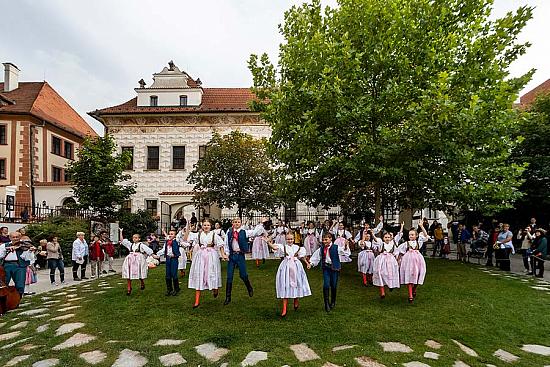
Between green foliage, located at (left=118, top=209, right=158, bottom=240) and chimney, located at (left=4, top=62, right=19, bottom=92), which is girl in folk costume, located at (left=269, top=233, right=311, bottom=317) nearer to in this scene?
green foliage, located at (left=118, top=209, right=158, bottom=240)

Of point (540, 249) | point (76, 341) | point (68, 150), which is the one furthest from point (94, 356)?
point (68, 150)

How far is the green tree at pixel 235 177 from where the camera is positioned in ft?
90.8

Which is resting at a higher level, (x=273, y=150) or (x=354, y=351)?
(x=273, y=150)

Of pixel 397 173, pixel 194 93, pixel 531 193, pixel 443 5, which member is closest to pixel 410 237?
pixel 397 173

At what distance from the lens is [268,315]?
1023 centimetres

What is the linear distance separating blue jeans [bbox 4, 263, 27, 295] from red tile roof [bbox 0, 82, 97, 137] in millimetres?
28422

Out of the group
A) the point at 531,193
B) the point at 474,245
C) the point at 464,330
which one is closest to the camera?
the point at 464,330

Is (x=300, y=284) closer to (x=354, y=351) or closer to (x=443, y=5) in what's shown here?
(x=354, y=351)

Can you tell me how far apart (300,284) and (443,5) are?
11.8 meters

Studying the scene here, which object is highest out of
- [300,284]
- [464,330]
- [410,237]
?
[410,237]

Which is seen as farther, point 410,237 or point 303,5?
point 303,5

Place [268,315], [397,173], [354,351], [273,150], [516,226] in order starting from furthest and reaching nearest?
[516,226] → [273,150] → [397,173] → [268,315] → [354,351]

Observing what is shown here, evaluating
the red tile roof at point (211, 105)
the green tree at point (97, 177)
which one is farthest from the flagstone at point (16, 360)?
the red tile roof at point (211, 105)

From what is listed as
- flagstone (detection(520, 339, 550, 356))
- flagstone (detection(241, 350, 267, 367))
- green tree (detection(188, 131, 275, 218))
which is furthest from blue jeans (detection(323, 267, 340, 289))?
green tree (detection(188, 131, 275, 218))
